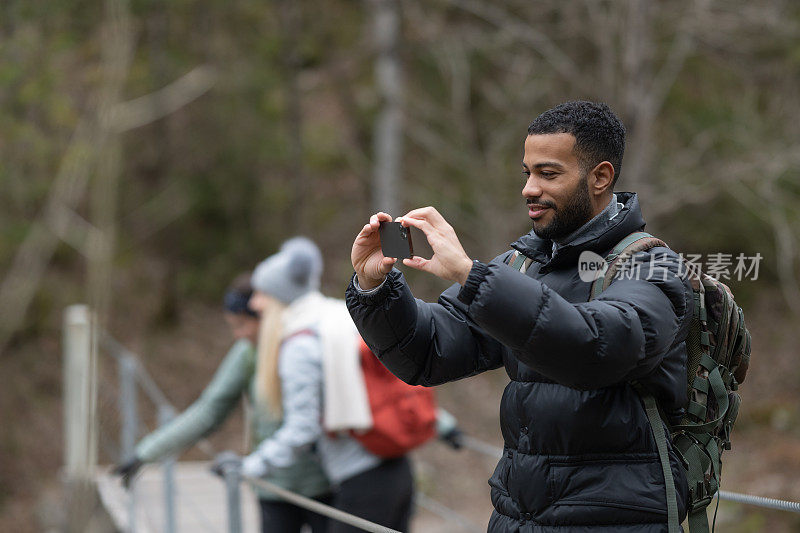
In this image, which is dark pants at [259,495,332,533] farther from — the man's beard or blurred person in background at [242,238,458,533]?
the man's beard

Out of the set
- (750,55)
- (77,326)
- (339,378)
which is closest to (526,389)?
(339,378)

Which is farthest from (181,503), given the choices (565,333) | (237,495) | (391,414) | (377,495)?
(565,333)

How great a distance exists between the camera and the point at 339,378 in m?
3.63

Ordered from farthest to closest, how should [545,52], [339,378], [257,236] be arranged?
[257,236] → [545,52] → [339,378]

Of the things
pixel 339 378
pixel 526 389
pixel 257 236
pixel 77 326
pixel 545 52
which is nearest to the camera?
pixel 526 389

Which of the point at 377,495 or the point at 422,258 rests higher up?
the point at 422,258

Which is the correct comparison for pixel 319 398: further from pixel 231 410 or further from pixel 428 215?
pixel 428 215

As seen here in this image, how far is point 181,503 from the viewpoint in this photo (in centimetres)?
718

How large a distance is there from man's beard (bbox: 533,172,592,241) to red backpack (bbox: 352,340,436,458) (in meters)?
1.81

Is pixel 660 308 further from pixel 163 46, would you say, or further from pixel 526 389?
pixel 163 46

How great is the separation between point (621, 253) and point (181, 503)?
19.7ft

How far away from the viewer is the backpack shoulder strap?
1.89m

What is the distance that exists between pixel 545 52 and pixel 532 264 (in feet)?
21.0

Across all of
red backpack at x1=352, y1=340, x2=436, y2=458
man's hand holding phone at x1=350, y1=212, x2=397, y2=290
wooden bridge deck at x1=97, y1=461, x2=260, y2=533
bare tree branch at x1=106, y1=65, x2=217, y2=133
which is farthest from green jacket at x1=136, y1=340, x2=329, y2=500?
bare tree branch at x1=106, y1=65, x2=217, y2=133
